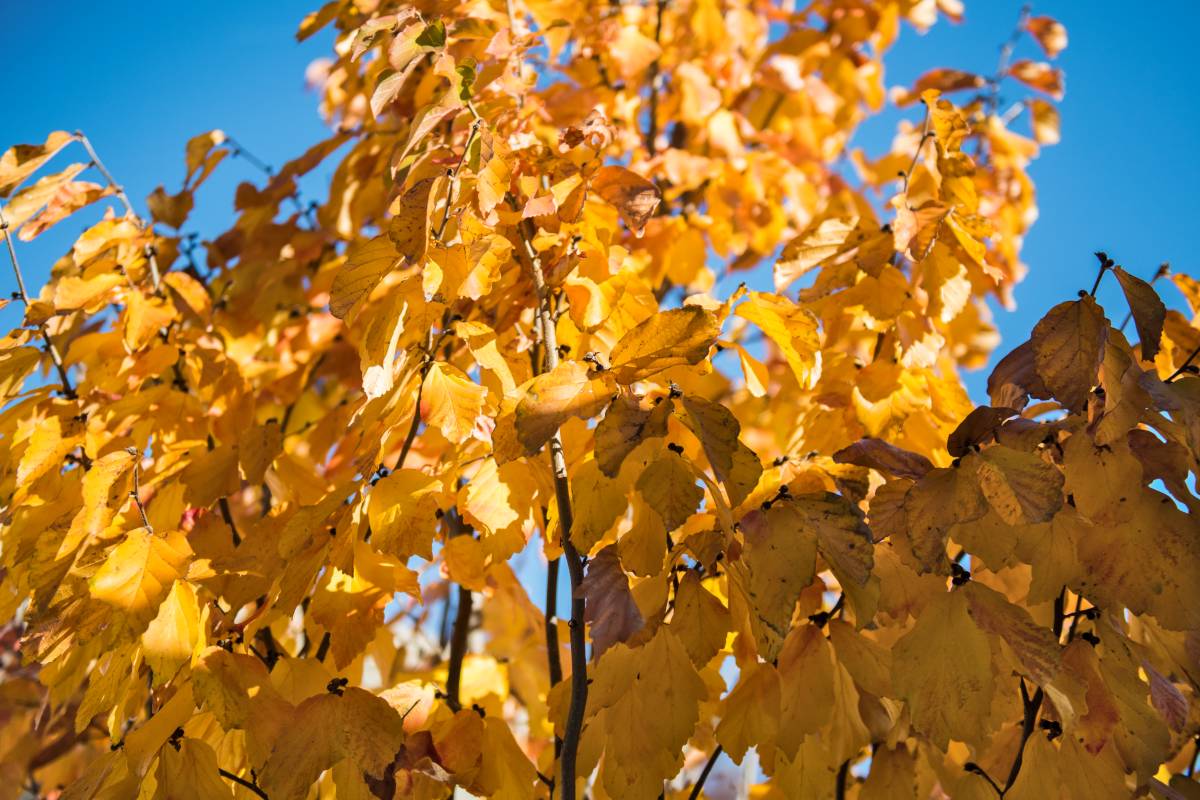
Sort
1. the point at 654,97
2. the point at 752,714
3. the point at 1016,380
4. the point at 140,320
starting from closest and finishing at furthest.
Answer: the point at 1016,380
the point at 752,714
the point at 140,320
the point at 654,97

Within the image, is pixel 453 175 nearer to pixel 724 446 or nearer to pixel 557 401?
pixel 557 401

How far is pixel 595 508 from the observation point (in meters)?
0.91

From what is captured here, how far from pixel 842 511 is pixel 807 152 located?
71.4 inches

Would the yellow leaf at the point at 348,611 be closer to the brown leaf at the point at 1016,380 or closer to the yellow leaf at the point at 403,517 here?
the yellow leaf at the point at 403,517

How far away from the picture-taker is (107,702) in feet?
3.35

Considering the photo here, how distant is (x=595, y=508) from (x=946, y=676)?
34 centimetres

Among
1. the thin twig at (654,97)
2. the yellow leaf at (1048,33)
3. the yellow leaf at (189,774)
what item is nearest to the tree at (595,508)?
the yellow leaf at (189,774)

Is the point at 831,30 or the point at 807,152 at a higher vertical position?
the point at 831,30

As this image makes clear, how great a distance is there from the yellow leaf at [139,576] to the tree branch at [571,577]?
0.39m

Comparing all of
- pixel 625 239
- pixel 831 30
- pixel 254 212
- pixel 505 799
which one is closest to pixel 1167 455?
pixel 505 799

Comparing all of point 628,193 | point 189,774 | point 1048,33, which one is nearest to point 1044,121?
point 1048,33

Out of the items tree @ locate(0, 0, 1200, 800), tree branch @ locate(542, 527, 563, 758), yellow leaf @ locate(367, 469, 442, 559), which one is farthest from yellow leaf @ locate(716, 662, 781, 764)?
yellow leaf @ locate(367, 469, 442, 559)

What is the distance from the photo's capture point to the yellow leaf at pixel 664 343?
0.86 metres

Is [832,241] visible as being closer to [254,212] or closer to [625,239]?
[625,239]
